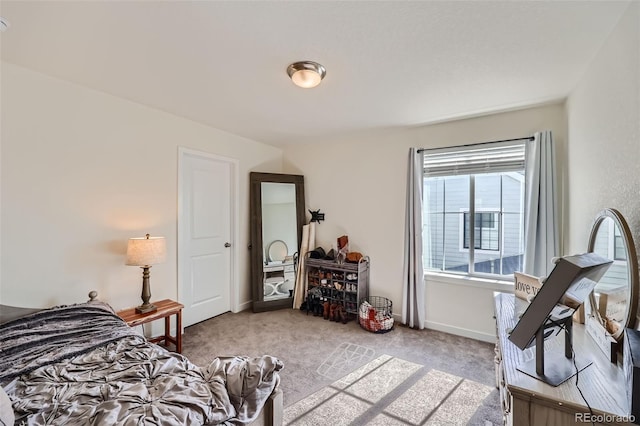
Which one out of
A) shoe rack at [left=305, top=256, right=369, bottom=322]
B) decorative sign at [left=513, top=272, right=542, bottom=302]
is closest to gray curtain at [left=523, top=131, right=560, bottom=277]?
decorative sign at [left=513, top=272, right=542, bottom=302]

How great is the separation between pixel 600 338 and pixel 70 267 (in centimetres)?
351

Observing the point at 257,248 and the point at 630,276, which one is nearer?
the point at 630,276

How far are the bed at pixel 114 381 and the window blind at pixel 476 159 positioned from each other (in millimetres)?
2773

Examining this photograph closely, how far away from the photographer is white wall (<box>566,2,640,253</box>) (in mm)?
1263

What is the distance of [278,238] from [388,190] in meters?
1.70

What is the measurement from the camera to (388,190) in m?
3.51

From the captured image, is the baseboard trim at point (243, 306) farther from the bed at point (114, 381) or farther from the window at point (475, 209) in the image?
the window at point (475, 209)

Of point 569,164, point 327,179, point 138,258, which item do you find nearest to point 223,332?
point 138,258

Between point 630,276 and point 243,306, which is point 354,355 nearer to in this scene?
point 243,306

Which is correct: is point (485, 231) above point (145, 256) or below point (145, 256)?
above

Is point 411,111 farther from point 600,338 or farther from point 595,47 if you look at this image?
point 600,338

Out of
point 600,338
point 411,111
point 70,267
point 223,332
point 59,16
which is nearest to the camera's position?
point 600,338

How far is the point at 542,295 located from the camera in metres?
1.00

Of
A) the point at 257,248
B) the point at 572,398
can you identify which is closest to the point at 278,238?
the point at 257,248
